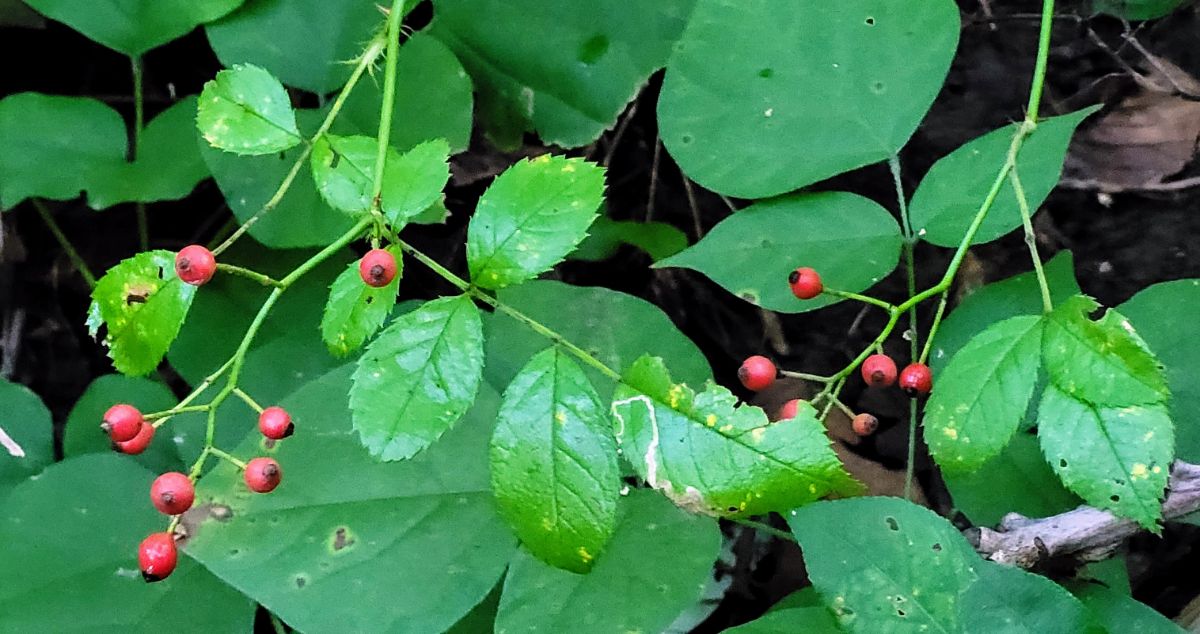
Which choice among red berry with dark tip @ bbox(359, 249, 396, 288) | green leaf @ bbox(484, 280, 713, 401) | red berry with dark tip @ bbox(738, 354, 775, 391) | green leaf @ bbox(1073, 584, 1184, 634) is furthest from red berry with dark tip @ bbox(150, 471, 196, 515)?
green leaf @ bbox(1073, 584, 1184, 634)

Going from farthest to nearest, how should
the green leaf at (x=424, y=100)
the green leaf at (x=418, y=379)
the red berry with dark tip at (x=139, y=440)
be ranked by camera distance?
the green leaf at (x=424, y=100) < the red berry with dark tip at (x=139, y=440) < the green leaf at (x=418, y=379)

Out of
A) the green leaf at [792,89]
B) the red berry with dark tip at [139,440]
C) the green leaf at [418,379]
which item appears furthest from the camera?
the green leaf at [792,89]

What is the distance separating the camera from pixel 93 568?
1118mm

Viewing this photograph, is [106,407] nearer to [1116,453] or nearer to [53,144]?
[53,144]

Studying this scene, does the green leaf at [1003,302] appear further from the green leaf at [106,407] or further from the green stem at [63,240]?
the green stem at [63,240]

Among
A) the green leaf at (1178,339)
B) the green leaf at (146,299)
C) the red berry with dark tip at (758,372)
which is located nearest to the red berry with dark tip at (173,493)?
the green leaf at (146,299)

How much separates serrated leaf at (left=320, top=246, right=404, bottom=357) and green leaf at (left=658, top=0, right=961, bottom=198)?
18.3 inches

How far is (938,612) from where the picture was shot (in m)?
0.79

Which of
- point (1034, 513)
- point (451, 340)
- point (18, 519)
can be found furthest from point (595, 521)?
point (18, 519)

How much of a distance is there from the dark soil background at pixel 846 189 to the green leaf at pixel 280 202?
0.28 metres

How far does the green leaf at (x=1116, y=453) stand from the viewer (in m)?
0.76

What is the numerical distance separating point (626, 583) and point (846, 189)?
73cm

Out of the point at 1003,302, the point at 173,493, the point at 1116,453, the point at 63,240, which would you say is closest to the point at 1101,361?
the point at 1116,453

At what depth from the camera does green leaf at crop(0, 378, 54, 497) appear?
48.9 inches
